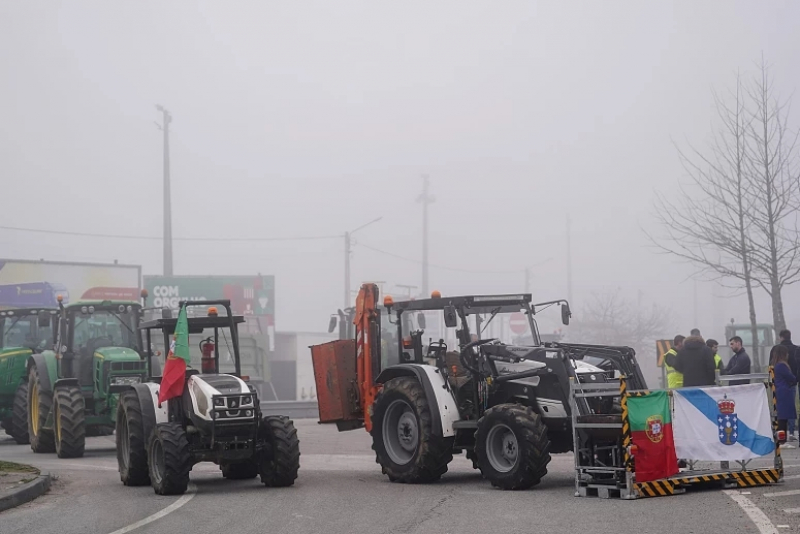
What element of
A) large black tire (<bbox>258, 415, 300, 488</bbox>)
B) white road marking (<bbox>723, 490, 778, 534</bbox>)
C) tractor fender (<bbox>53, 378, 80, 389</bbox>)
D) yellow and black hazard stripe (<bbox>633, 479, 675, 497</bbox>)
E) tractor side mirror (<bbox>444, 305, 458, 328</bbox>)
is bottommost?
white road marking (<bbox>723, 490, 778, 534</bbox>)

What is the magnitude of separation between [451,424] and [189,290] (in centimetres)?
4225

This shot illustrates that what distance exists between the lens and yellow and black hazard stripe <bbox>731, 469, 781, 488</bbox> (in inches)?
521

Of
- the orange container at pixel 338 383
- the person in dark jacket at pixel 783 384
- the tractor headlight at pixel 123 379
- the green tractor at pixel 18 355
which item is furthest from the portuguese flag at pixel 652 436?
the green tractor at pixel 18 355

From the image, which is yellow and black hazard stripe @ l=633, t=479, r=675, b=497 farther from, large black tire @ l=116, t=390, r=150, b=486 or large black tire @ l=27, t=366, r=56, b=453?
large black tire @ l=27, t=366, r=56, b=453

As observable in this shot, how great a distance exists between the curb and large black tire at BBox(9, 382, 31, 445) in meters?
9.69

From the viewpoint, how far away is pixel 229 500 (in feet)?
43.0

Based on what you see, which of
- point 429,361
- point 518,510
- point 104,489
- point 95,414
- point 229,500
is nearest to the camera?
point 518,510

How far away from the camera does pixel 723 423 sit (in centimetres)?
1347

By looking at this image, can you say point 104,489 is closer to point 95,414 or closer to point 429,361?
point 429,361

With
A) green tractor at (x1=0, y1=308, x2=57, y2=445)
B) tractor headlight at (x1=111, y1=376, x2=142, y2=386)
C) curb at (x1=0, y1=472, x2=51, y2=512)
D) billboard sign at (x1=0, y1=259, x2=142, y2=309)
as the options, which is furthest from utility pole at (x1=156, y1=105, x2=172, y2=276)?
curb at (x1=0, y1=472, x2=51, y2=512)

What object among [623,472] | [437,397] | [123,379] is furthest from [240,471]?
[123,379]

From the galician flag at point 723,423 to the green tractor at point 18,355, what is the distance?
1450cm

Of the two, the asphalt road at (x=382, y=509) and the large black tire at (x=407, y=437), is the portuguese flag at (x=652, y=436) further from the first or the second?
the large black tire at (x=407, y=437)

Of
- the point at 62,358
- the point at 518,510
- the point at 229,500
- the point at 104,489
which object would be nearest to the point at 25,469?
the point at 104,489
